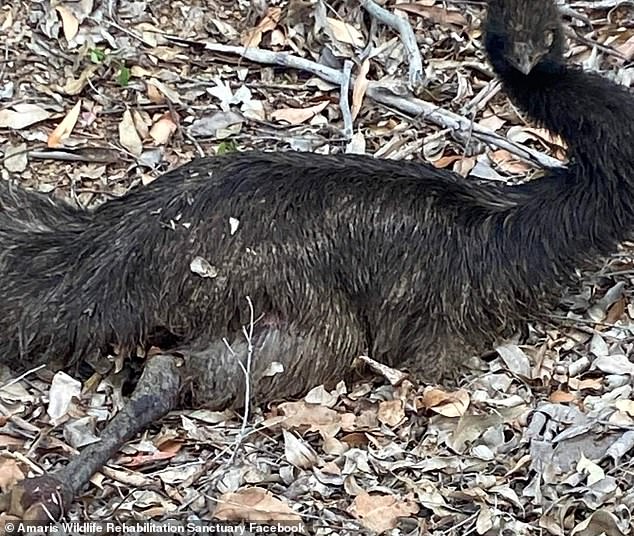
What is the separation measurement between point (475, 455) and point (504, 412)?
0.28 meters

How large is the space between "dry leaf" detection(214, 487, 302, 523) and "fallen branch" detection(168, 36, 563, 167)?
2211 millimetres

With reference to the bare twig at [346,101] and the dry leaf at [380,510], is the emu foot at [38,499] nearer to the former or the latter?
the dry leaf at [380,510]

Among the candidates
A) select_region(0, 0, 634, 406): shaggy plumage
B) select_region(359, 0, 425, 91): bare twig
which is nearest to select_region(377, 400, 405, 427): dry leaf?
select_region(0, 0, 634, 406): shaggy plumage

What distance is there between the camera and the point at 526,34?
5.04m

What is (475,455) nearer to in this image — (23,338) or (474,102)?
(23,338)

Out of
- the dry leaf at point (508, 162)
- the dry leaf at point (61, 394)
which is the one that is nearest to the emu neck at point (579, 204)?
the dry leaf at point (508, 162)

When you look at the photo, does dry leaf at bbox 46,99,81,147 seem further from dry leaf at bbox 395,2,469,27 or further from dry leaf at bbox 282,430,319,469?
dry leaf at bbox 282,430,319,469

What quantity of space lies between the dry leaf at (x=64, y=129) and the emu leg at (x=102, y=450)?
1.78 meters

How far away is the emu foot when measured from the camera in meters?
4.13

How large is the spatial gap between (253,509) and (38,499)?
0.65 meters

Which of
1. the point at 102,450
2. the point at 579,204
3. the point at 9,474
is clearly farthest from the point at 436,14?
the point at 9,474

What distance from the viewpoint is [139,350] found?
4840mm

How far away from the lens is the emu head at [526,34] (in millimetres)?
5035

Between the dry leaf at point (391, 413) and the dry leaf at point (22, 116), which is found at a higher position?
the dry leaf at point (22, 116)
